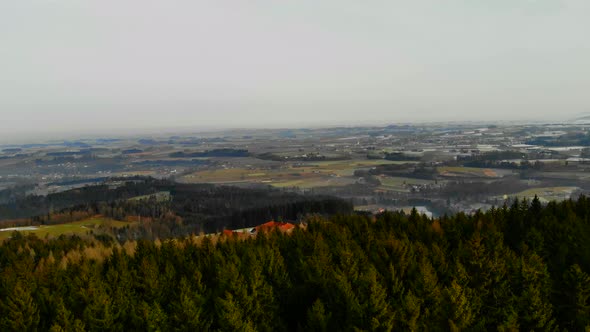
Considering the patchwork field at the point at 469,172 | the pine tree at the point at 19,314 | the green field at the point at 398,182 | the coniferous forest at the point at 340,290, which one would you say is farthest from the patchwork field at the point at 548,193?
the pine tree at the point at 19,314

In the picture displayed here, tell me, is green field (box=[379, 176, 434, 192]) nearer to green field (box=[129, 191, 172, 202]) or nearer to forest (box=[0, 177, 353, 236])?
forest (box=[0, 177, 353, 236])

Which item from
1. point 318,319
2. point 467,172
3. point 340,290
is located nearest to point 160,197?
point 467,172

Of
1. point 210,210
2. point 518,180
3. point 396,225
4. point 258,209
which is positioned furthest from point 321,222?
point 518,180

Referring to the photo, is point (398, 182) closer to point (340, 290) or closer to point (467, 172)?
point (467, 172)

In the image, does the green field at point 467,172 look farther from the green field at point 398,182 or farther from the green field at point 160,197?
the green field at point 160,197

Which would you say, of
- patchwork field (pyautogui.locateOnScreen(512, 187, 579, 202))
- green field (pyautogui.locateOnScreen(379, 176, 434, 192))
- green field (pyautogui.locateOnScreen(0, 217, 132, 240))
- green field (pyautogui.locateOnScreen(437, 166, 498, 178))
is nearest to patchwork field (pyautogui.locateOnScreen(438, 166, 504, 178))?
green field (pyautogui.locateOnScreen(437, 166, 498, 178))

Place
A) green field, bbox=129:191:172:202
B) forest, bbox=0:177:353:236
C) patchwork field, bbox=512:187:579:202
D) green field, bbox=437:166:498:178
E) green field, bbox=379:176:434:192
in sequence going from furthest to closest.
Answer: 1. green field, bbox=129:191:172:202
2. green field, bbox=437:166:498:178
3. green field, bbox=379:176:434:192
4. forest, bbox=0:177:353:236
5. patchwork field, bbox=512:187:579:202
